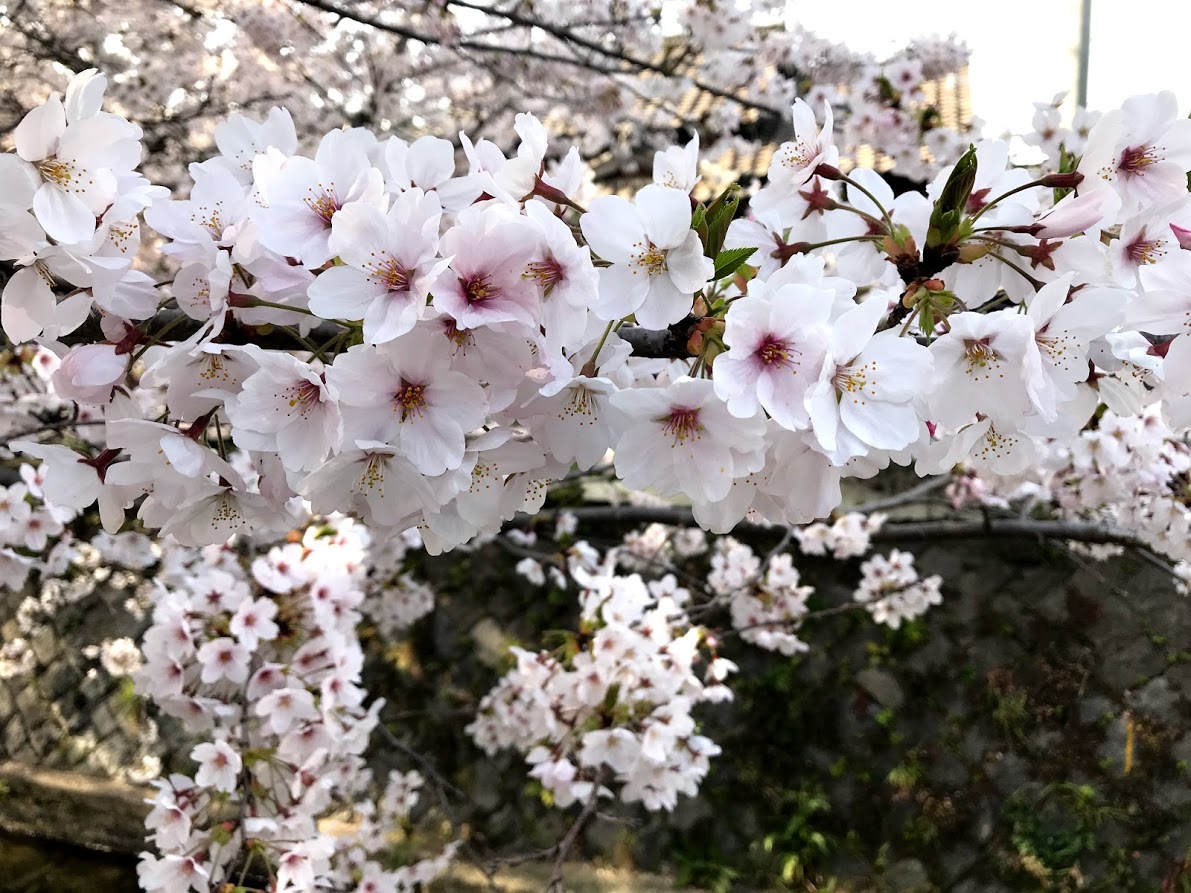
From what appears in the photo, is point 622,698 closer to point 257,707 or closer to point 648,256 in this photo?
Result: point 257,707

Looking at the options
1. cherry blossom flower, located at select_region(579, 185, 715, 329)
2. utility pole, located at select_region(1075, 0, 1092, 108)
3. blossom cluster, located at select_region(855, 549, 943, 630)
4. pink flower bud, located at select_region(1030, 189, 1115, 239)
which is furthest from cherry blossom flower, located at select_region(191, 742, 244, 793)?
utility pole, located at select_region(1075, 0, 1092, 108)

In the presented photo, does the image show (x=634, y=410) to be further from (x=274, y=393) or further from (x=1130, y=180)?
(x=1130, y=180)

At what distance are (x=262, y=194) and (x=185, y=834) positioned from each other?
1520 mm

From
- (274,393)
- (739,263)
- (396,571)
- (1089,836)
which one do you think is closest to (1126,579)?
(1089,836)

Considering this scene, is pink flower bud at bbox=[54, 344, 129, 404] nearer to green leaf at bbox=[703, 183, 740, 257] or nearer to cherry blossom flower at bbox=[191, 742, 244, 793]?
green leaf at bbox=[703, 183, 740, 257]

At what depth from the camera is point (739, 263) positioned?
735 millimetres

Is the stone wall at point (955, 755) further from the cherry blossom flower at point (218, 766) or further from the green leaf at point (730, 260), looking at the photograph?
the green leaf at point (730, 260)

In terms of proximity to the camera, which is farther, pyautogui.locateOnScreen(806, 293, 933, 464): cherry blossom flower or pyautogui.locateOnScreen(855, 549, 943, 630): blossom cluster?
pyautogui.locateOnScreen(855, 549, 943, 630): blossom cluster

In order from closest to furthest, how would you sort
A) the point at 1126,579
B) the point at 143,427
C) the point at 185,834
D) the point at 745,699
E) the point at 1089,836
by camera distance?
the point at 143,427
the point at 185,834
the point at 1089,836
the point at 1126,579
the point at 745,699

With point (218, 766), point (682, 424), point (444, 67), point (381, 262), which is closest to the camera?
point (381, 262)

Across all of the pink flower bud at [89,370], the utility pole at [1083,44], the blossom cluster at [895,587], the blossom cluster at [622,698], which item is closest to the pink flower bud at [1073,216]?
the pink flower bud at [89,370]

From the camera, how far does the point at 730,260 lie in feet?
2.39

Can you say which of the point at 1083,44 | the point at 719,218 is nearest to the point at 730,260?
the point at 719,218

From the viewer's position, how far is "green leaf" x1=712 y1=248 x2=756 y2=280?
73cm
